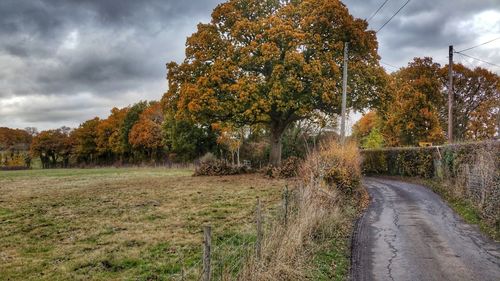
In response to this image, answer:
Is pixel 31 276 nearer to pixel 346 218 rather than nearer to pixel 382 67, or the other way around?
pixel 346 218

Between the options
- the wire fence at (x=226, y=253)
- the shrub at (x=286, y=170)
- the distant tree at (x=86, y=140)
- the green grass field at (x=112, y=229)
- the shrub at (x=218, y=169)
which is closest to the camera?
the wire fence at (x=226, y=253)

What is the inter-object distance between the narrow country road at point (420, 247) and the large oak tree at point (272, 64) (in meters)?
11.8

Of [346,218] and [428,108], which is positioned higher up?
[428,108]

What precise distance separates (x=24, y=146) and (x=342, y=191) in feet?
277

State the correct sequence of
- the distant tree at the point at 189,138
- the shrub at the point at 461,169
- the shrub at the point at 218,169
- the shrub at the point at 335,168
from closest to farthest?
the shrub at the point at 461,169 → the shrub at the point at 335,168 → the shrub at the point at 218,169 → the distant tree at the point at 189,138

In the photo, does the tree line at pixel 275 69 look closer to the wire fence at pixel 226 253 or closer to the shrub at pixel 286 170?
the shrub at pixel 286 170

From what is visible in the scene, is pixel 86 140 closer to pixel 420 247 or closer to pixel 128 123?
pixel 128 123

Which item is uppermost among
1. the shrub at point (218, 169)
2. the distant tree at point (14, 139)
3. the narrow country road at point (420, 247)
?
the distant tree at point (14, 139)

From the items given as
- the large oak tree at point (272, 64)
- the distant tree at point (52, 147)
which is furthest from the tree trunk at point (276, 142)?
the distant tree at point (52, 147)

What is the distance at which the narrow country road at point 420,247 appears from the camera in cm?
848

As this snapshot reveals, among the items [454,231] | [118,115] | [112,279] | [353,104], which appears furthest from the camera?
[118,115]

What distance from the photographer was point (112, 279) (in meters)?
7.34

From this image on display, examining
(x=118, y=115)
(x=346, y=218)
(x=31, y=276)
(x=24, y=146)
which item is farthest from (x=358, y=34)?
(x=24, y=146)

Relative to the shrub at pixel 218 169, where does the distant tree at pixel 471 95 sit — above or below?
above
